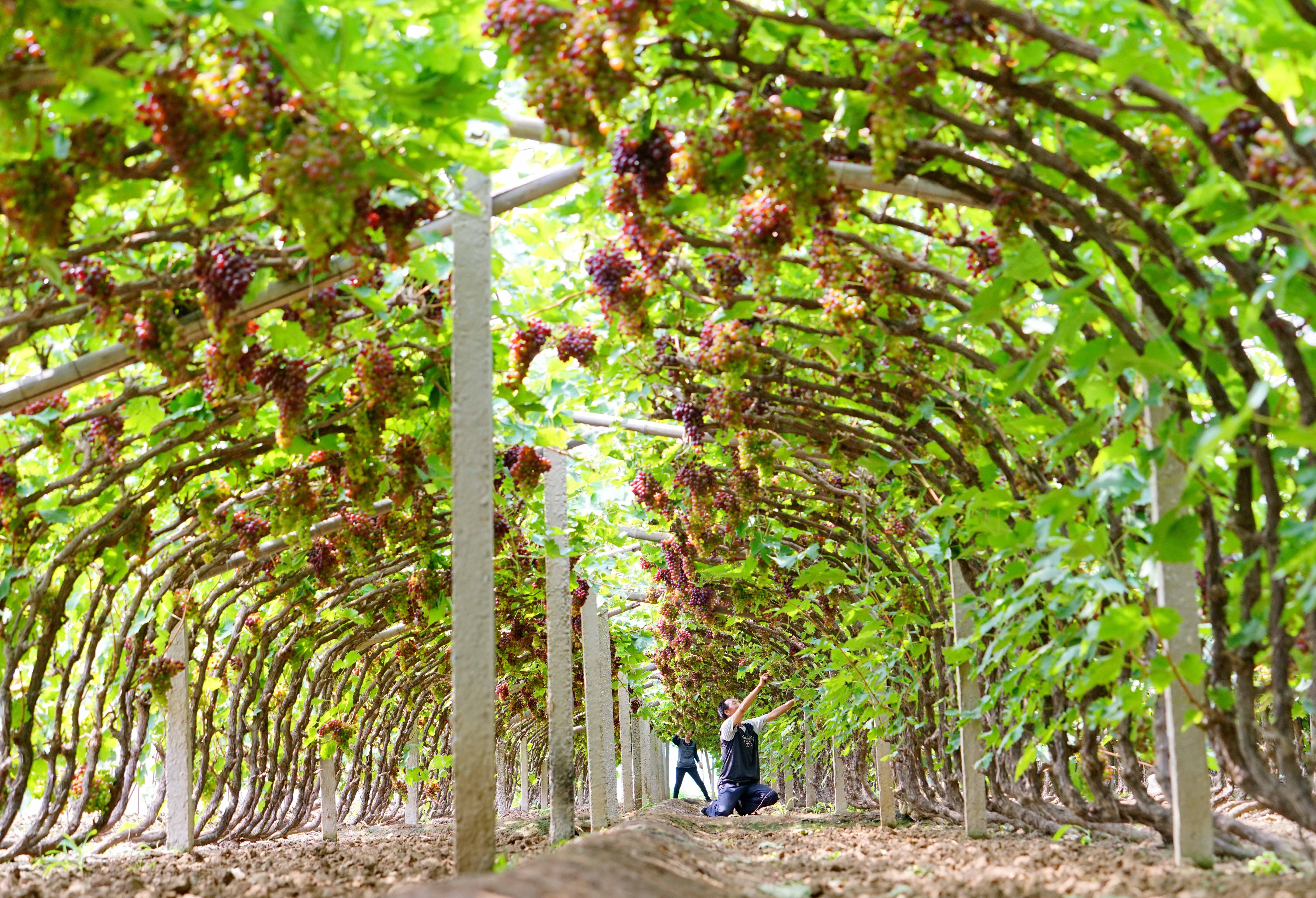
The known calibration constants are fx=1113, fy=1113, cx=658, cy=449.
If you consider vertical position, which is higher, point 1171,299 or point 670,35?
point 670,35

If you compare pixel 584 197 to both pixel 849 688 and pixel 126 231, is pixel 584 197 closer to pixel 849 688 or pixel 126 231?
pixel 126 231

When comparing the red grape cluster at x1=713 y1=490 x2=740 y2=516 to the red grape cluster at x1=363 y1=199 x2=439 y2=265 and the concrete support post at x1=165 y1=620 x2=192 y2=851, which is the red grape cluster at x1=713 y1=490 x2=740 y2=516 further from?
the red grape cluster at x1=363 y1=199 x2=439 y2=265

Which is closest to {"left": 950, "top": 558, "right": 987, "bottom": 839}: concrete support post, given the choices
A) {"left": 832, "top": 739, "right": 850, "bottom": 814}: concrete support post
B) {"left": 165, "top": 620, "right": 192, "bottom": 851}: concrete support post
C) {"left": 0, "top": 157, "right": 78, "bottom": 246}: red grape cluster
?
{"left": 0, "top": 157, "right": 78, "bottom": 246}: red grape cluster

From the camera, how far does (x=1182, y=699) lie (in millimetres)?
3617

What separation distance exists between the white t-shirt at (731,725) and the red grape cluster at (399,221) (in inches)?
417

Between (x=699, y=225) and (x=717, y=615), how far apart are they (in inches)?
343

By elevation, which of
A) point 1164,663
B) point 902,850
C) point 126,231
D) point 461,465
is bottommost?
point 902,850

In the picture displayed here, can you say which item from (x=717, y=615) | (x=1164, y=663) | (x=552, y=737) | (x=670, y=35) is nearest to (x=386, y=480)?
(x=552, y=737)

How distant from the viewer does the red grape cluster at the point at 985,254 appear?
427 cm

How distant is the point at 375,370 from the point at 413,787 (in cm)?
1327

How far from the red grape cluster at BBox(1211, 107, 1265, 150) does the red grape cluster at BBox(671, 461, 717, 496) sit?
493cm

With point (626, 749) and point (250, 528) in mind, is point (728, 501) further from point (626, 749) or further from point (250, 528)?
point (626, 749)

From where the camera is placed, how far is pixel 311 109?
9.91ft

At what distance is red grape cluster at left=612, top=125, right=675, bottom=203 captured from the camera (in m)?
3.42
